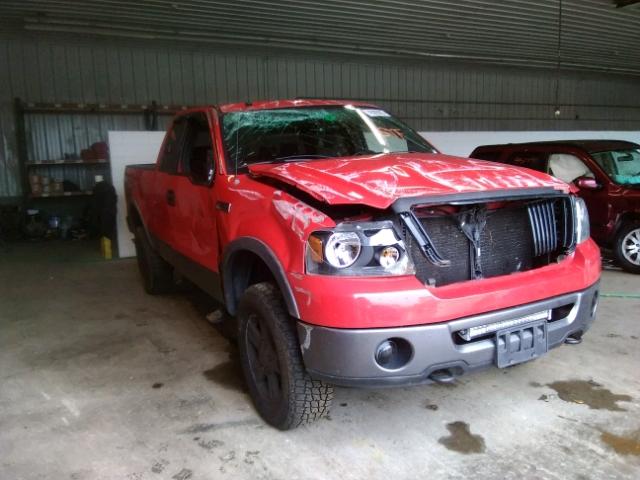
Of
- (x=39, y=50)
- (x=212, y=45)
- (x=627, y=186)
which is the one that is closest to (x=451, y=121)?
(x=212, y=45)

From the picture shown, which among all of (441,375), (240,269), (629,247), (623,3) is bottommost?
(629,247)

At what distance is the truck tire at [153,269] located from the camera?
5160 mm

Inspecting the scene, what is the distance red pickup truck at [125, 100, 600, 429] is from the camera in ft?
6.99

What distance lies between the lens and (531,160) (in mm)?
6750

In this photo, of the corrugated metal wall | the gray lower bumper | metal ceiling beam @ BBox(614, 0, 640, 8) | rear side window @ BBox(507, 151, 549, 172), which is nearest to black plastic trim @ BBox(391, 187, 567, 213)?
the gray lower bumper

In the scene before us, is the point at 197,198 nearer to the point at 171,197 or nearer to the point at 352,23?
the point at 171,197

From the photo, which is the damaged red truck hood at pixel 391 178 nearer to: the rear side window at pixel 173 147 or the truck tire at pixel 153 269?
the rear side window at pixel 173 147

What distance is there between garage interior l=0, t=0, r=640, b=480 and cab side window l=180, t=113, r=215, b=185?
1302 millimetres

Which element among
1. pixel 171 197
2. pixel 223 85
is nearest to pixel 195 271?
pixel 171 197

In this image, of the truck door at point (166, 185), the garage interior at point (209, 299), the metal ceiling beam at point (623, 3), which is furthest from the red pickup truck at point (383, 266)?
the metal ceiling beam at point (623, 3)

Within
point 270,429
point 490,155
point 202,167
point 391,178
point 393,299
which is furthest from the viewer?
point 490,155

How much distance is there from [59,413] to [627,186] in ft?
19.9

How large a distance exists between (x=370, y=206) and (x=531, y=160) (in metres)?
5.29

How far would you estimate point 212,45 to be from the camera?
10.8 m
